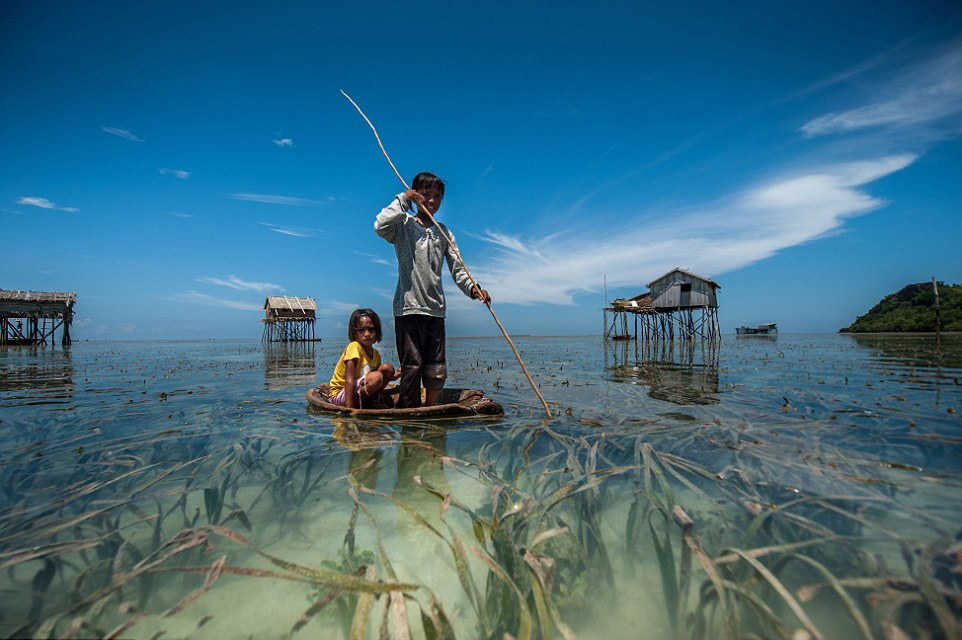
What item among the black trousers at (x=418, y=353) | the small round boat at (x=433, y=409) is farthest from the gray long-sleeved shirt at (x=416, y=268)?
the small round boat at (x=433, y=409)

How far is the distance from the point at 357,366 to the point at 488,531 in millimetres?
3172

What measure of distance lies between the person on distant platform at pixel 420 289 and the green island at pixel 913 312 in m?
57.9

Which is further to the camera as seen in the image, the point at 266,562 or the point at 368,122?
the point at 368,122

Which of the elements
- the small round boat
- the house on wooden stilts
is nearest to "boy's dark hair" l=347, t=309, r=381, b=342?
the small round boat

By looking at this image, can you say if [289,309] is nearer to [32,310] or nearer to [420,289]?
[32,310]

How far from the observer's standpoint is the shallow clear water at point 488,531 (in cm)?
131

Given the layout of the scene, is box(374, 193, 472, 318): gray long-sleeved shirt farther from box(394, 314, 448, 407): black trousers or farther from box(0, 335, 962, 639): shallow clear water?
box(0, 335, 962, 639): shallow clear water

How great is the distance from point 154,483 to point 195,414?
2.80 m

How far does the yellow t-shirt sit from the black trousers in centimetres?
52

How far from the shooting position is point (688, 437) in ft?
11.2

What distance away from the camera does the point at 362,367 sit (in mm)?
4723

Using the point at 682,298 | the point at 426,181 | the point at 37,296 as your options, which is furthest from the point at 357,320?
the point at 37,296

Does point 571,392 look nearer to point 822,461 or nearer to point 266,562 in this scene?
point 822,461

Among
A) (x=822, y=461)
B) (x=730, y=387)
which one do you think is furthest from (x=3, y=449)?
(x=730, y=387)
